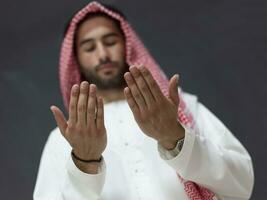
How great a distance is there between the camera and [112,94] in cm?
216

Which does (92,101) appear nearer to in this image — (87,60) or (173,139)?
(173,139)

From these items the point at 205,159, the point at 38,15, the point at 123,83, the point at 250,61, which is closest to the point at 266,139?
the point at 250,61

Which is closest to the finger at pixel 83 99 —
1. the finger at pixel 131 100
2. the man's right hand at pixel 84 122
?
the man's right hand at pixel 84 122

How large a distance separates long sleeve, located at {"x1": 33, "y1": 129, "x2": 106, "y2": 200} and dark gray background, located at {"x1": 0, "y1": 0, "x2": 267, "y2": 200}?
2.28 feet

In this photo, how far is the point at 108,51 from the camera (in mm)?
2150

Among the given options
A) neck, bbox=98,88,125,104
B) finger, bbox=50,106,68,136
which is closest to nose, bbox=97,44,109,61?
neck, bbox=98,88,125,104

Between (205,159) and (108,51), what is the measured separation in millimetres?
690

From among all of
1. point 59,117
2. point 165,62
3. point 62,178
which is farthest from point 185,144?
point 165,62

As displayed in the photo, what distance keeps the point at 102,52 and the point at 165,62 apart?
0.71 metres

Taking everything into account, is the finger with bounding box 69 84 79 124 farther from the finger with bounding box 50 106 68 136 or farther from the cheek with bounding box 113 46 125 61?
the cheek with bounding box 113 46 125 61

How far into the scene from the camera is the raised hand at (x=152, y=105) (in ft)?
5.03

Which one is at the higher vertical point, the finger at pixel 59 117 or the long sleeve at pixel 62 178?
the finger at pixel 59 117

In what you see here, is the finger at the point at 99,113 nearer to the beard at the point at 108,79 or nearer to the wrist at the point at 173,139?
the wrist at the point at 173,139

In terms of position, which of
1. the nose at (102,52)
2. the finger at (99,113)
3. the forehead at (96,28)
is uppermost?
the forehead at (96,28)
